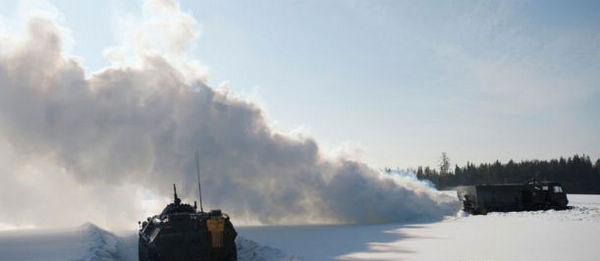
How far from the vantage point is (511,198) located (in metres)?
50.2

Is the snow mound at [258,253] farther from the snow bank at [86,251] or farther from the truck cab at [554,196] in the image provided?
the truck cab at [554,196]

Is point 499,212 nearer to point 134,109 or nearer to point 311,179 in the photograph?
point 311,179

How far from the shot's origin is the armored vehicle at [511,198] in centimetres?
4984

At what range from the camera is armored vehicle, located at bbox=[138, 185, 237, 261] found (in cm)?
2030

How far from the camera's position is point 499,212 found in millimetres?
48781

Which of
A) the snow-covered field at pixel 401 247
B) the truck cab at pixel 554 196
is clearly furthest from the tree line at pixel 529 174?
the snow-covered field at pixel 401 247

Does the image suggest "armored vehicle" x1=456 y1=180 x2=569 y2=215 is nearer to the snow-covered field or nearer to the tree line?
the snow-covered field

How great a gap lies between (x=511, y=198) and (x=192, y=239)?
38649 millimetres

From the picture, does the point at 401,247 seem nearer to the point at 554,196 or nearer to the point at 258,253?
the point at 258,253

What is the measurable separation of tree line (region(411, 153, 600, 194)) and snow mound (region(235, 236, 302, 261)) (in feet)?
394

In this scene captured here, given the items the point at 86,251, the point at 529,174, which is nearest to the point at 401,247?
the point at 86,251

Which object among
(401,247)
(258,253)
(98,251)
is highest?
(98,251)

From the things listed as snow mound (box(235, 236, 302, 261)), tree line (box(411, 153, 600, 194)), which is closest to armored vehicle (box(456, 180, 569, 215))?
snow mound (box(235, 236, 302, 261))

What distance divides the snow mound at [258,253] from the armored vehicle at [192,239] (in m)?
1.65
